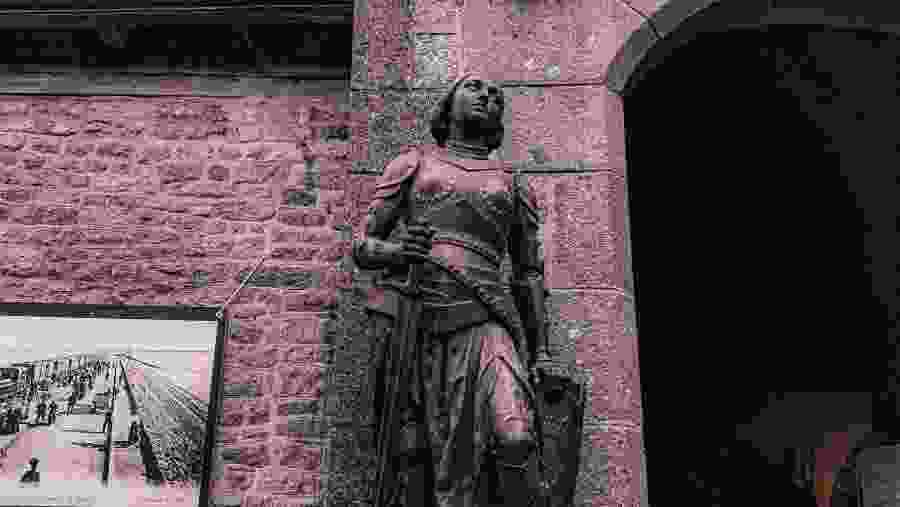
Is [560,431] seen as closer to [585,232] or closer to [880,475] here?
[585,232]

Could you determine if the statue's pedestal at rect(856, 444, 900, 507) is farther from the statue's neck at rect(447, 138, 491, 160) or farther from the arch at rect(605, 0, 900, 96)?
the statue's neck at rect(447, 138, 491, 160)

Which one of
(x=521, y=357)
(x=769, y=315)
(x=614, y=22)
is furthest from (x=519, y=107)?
(x=769, y=315)

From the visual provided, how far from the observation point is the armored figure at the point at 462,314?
9.02 feet

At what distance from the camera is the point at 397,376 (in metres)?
2.86

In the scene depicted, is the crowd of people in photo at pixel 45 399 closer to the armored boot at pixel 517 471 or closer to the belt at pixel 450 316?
the belt at pixel 450 316

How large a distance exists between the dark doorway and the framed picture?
3.46 meters

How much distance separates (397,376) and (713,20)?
2.65 metres

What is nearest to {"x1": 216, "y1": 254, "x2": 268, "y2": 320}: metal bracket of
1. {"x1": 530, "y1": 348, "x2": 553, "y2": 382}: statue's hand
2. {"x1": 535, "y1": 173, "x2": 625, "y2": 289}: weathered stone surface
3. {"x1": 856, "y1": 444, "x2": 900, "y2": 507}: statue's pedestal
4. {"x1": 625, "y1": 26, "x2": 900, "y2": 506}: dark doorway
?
{"x1": 535, "y1": 173, "x2": 625, "y2": 289}: weathered stone surface

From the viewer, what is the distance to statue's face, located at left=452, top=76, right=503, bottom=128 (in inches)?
124

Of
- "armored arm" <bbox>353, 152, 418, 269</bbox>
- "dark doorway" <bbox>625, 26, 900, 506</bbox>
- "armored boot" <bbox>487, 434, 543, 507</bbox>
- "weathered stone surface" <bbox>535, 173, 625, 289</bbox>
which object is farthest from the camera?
"dark doorway" <bbox>625, 26, 900, 506</bbox>

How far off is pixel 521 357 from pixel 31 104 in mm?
3674

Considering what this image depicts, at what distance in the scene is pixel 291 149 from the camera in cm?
503

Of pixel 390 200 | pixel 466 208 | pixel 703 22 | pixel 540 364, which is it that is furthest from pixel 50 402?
pixel 703 22

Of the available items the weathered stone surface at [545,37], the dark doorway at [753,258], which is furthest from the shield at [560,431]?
the dark doorway at [753,258]
